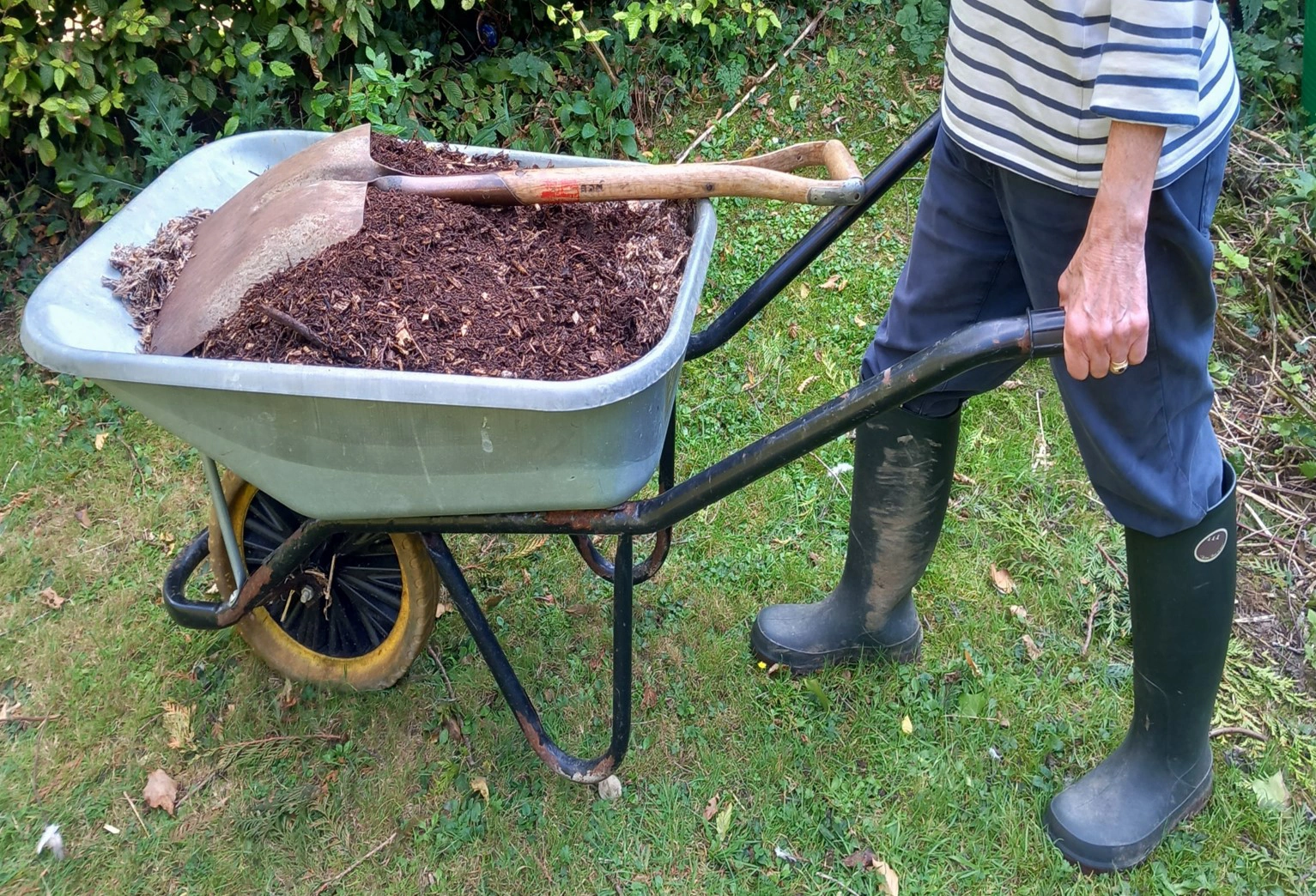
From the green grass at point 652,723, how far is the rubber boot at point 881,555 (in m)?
0.08

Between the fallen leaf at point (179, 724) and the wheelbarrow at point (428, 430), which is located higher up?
the wheelbarrow at point (428, 430)

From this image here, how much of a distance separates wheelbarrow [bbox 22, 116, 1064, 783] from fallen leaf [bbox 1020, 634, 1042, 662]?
1.08 m

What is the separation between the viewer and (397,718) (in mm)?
2295

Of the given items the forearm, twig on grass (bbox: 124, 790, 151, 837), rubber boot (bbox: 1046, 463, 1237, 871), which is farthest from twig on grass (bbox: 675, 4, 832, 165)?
twig on grass (bbox: 124, 790, 151, 837)

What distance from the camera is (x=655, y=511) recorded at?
62.1 inches

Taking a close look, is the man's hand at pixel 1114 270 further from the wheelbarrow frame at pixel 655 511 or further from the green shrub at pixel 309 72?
the green shrub at pixel 309 72

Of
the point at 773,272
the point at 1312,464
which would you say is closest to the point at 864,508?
the point at 773,272

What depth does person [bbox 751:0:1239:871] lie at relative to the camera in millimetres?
1214

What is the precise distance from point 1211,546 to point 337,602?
1826 millimetres

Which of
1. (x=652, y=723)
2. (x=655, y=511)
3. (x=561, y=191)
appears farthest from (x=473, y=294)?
(x=652, y=723)

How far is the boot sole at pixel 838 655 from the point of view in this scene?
238 centimetres

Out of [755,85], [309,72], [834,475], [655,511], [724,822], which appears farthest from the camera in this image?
[755,85]

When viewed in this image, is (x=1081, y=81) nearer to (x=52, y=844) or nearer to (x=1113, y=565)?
(x=1113, y=565)

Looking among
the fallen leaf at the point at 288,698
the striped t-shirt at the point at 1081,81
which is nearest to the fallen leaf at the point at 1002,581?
the striped t-shirt at the point at 1081,81
